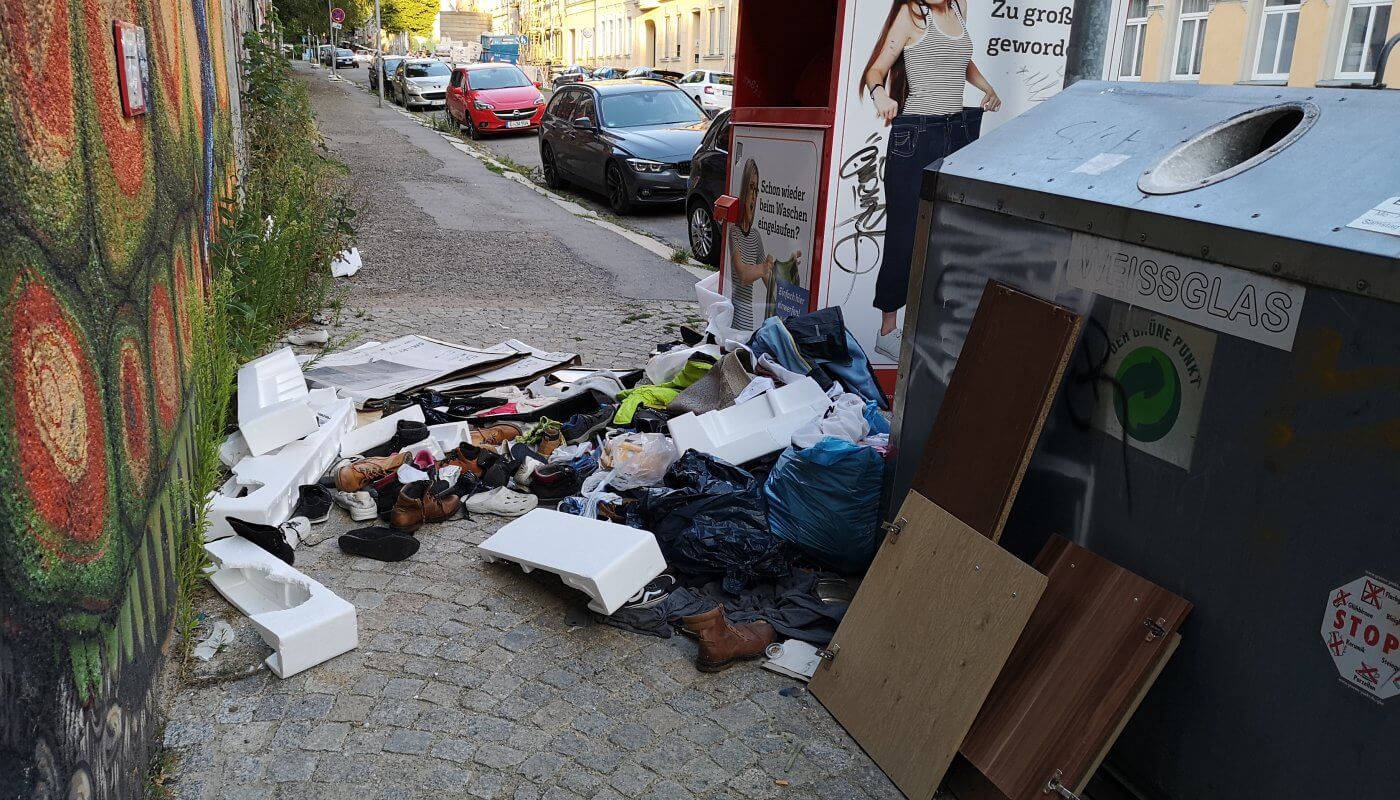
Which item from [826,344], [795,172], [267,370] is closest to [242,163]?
[267,370]

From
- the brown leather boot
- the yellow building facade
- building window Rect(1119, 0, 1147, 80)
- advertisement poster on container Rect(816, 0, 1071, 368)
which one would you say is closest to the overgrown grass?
the brown leather boot

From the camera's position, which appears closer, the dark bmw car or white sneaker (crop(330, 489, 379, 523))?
white sneaker (crop(330, 489, 379, 523))

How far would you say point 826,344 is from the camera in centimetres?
518

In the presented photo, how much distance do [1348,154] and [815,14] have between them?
4867 mm

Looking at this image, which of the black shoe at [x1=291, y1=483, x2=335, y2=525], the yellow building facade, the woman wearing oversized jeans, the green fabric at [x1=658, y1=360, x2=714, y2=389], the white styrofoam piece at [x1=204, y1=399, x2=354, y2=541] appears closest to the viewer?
the white styrofoam piece at [x1=204, y1=399, x2=354, y2=541]

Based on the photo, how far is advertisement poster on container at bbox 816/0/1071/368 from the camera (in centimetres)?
535

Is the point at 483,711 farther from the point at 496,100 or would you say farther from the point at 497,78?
the point at 497,78

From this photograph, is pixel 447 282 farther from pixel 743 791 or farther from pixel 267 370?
pixel 743 791

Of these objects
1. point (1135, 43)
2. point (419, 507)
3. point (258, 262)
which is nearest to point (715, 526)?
point (419, 507)

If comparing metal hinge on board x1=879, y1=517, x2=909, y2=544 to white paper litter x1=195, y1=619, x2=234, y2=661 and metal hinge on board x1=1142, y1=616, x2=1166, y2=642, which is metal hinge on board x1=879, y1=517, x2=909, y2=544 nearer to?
metal hinge on board x1=1142, y1=616, x2=1166, y2=642

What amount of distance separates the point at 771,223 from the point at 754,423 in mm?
1940

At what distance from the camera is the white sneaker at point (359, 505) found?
4.32 meters

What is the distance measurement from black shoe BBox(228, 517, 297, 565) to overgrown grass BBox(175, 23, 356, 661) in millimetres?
118

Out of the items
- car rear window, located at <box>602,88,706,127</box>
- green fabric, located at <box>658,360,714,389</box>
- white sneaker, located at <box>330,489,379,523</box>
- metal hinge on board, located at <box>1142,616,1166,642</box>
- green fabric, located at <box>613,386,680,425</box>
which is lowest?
white sneaker, located at <box>330,489,379,523</box>
